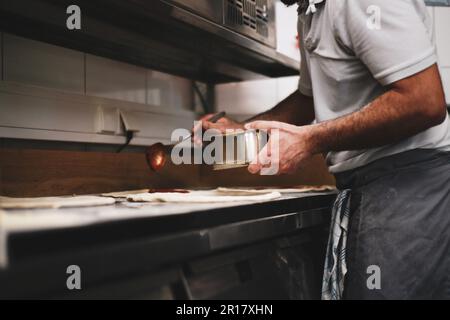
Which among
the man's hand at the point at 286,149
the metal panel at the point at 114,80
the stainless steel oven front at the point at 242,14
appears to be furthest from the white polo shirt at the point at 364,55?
the metal panel at the point at 114,80

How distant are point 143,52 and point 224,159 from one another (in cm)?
63

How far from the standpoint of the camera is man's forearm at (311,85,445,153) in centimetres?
100

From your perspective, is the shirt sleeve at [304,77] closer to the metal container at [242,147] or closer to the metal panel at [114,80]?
the metal container at [242,147]

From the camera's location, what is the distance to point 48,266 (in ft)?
1.81

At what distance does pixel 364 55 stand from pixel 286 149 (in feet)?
0.99

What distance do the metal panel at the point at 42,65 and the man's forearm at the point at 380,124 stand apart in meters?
0.92

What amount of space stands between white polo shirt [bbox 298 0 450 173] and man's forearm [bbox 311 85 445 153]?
0.19 ft

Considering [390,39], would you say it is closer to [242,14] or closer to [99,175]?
[242,14]

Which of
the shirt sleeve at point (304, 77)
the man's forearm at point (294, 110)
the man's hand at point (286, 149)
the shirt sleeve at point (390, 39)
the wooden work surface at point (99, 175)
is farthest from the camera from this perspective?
the man's forearm at point (294, 110)

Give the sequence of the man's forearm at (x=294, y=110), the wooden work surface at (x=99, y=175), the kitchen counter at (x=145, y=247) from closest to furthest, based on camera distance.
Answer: the kitchen counter at (x=145, y=247) → the wooden work surface at (x=99, y=175) → the man's forearm at (x=294, y=110)

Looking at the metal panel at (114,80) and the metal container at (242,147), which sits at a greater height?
the metal panel at (114,80)

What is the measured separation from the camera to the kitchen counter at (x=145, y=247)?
54 centimetres

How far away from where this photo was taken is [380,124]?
1025 millimetres

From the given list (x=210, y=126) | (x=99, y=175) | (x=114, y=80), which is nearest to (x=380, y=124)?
(x=210, y=126)
